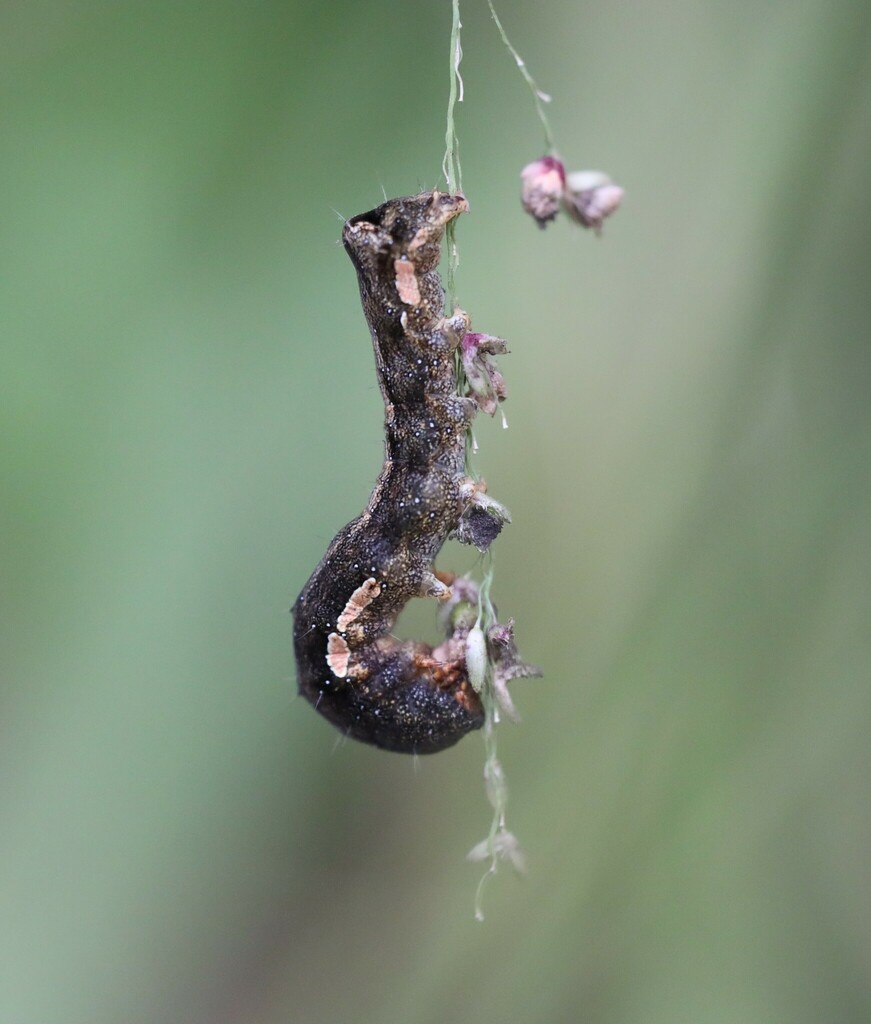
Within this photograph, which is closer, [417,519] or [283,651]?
[417,519]

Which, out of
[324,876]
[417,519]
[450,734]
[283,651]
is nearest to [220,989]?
[324,876]

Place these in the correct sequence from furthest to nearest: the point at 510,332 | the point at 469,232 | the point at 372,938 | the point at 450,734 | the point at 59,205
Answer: the point at 372,938, the point at 510,332, the point at 469,232, the point at 59,205, the point at 450,734

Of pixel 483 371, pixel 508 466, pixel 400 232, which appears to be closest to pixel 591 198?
pixel 483 371

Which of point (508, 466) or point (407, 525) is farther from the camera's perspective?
point (508, 466)

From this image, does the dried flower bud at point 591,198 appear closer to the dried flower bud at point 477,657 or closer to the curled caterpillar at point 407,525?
the curled caterpillar at point 407,525

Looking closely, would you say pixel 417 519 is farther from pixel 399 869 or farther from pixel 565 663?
pixel 399 869

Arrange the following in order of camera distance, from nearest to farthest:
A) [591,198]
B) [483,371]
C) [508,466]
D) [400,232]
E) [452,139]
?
1. [452,139]
2. [591,198]
3. [483,371]
4. [400,232]
5. [508,466]

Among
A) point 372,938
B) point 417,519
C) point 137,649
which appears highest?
point 417,519

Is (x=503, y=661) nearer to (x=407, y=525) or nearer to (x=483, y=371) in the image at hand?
(x=407, y=525)
